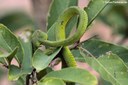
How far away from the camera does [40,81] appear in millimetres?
1165

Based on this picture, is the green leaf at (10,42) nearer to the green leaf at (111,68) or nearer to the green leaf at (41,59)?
the green leaf at (41,59)

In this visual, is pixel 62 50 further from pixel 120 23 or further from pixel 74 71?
pixel 120 23

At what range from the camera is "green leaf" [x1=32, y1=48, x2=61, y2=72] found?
1161mm

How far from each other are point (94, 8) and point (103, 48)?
0.13 metres

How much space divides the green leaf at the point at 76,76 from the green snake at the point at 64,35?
4.1 inches

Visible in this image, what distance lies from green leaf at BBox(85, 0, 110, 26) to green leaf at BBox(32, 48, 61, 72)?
Answer: 6.1 inches

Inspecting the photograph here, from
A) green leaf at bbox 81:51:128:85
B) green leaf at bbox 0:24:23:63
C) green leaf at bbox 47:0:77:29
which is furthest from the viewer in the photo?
green leaf at bbox 47:0:77:29

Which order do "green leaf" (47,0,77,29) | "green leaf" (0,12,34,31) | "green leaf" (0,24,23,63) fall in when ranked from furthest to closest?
1. "green leaf" (0,12,34,31)
2. "green leaf" (47,0,77,29)
3. "green leaf" (0,24,23,63)

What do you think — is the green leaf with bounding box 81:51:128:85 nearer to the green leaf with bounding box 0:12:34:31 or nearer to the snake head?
the snake head

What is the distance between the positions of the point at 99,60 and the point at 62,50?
0.11m

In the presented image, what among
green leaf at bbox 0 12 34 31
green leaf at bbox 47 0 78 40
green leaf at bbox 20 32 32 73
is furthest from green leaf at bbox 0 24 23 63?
green leaf at bbox 0 12 34 31

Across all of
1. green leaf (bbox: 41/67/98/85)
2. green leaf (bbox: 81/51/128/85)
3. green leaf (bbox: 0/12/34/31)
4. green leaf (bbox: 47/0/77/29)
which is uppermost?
green leaf (bbox: 47/0/77/29)

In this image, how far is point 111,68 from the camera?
121 cm

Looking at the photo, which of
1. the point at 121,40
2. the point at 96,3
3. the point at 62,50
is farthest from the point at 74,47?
the point at 121,40
